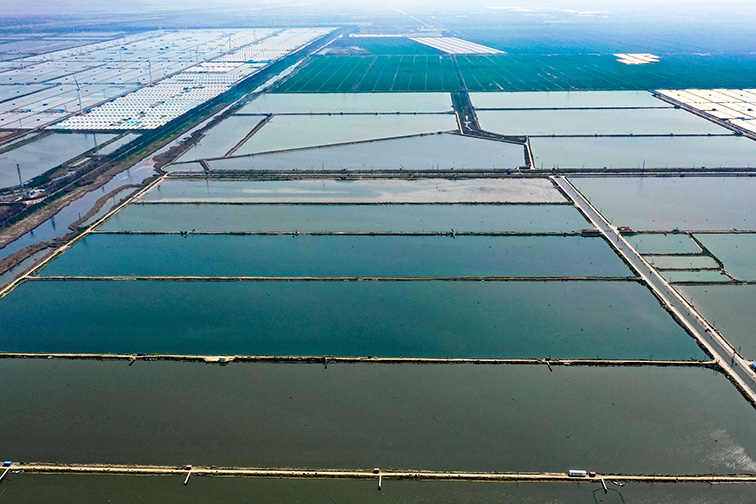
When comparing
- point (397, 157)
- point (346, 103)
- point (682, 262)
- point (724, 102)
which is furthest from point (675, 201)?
point (346, 103)

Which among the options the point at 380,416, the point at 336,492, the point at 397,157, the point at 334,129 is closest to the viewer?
the point at 336,492

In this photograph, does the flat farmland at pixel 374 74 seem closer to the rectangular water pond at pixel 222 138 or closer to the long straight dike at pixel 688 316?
the rectangular water pond at pixel 222 138

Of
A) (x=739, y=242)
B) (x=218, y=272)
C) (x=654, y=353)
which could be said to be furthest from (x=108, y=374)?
(x=739, y=242)

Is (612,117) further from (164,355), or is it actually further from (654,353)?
(164,355)

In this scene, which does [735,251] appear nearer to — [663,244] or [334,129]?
[663,244]

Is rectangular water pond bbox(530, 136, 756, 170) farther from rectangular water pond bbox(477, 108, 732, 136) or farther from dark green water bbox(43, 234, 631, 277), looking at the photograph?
dark green water bbox(43, 234, 631, 277)
